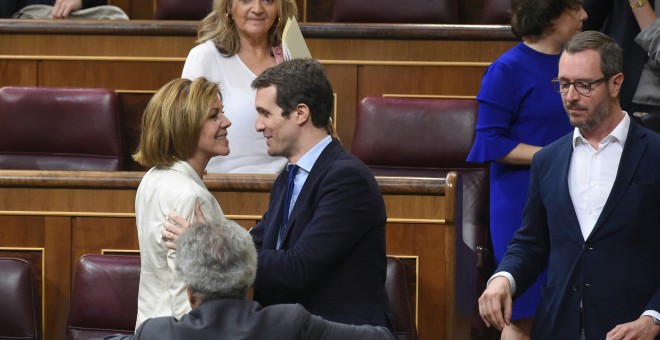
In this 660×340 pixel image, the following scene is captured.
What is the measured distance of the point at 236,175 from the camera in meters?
2.57

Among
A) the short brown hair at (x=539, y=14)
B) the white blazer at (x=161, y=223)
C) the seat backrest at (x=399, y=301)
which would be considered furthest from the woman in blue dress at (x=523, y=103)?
the white blazer at (x=161, y=223)

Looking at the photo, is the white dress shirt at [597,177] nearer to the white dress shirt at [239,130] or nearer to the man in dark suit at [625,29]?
the white dress shirt at [239,130]

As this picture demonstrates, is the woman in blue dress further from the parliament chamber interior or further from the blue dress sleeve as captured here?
the parliament chamber interior

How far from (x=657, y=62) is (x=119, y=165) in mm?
1437

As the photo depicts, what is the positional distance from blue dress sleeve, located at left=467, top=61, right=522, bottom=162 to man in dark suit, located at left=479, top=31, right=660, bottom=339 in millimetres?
552

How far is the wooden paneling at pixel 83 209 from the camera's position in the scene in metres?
2.53

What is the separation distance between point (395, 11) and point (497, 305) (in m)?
2.01

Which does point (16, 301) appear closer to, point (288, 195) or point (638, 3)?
point (288, 195)

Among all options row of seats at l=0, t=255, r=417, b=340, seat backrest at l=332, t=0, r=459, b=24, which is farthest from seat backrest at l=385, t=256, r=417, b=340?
seat backrest at l=332, t=0, r=459, b=24

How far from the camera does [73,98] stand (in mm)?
3217

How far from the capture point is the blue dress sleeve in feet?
8.77

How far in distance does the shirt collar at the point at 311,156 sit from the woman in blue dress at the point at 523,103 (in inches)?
30.1

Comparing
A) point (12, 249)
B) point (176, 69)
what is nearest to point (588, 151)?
point (12, 249)

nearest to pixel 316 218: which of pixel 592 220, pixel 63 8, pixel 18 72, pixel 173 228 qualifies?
pixel 173 228
